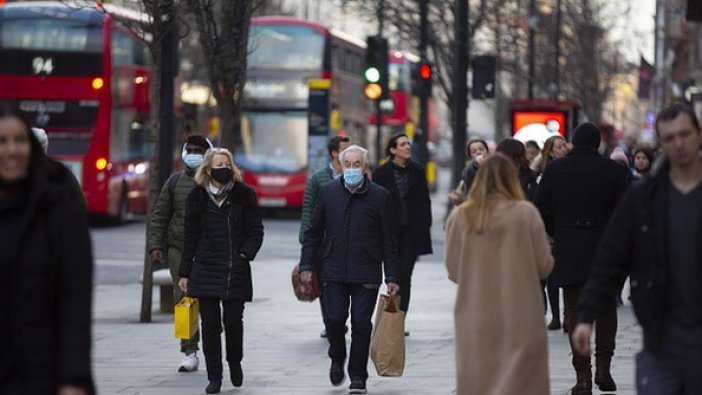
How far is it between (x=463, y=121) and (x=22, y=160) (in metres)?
20.0

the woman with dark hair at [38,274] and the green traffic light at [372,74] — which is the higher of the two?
the green traffic light at [372,74]

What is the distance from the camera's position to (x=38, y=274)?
19.1 feet

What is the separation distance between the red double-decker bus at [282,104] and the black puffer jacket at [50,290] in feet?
110

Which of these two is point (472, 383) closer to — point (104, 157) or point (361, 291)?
point (361, 291)

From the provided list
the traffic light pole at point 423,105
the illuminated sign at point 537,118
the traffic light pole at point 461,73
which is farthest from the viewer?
the illuminated sign at point 537,118

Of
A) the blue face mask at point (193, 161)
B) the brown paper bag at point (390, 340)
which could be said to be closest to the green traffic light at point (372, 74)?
the blue face mask at point (193, 161)

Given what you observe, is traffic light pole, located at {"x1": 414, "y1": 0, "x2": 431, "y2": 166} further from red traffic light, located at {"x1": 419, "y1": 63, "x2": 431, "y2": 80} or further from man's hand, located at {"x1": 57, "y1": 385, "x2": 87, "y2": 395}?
man's hand, located at {"x1": 57, "y1": 385, "x2": 87, "y2": 395}

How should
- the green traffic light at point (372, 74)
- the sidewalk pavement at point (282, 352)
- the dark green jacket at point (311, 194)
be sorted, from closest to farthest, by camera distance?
the sidewalk pavement at point (282, 352)
the dark green jacket at point (311, 194)
the green traffic light at point (372, 74)

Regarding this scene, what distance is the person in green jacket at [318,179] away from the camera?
15055 millimetres

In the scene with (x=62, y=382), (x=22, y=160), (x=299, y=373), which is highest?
(x=22, y=160)

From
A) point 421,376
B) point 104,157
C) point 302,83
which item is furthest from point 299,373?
point 302,83

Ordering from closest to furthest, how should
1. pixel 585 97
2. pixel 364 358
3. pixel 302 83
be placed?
pixel 364 358 → pixel 302 83 → pixel 585 97

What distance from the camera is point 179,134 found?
42.4 m

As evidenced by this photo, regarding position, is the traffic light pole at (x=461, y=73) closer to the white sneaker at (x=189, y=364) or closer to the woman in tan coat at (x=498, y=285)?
the white sneaker at (x=189, y=364)
